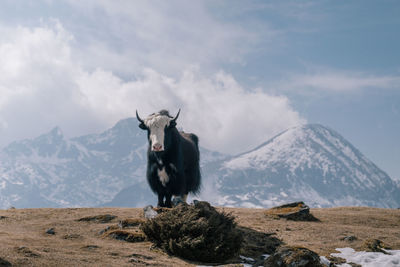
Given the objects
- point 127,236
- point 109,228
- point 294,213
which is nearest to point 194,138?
point 294,213

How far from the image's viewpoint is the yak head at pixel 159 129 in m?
17.6

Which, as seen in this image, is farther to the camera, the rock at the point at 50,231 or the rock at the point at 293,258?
the rock at the point at 50,231

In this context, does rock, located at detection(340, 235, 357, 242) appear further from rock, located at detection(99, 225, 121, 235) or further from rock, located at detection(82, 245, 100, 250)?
rock, located at detection(82, 245, 100, 250)

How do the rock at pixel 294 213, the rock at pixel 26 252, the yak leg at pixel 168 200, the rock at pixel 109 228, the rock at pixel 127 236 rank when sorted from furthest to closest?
the rock at pixel 294 213 < the yak leg at pixel 168 200 < the rock at pixel 109 228 < the rock at pixel 127 236 < the rock at pixel 26 252

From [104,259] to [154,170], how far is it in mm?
8331

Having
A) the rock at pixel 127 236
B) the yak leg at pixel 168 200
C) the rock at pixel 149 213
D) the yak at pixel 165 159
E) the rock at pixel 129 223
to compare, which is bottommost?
the rock at pixel 127 236

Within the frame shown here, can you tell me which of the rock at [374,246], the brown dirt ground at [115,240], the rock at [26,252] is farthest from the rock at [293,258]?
the rock at [26,252]

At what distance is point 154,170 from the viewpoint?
18906 millimetres

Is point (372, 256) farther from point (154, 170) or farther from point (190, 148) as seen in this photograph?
point (190, 148)

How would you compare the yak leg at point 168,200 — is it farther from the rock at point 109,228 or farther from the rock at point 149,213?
the rock at point 109,228

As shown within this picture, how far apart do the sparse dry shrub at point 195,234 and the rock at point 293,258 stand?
150 cm

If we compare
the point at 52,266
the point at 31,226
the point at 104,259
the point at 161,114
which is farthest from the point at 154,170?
the point at 52,266

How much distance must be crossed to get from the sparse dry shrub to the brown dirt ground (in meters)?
0.39

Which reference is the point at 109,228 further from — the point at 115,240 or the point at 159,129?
the point at 159,129
